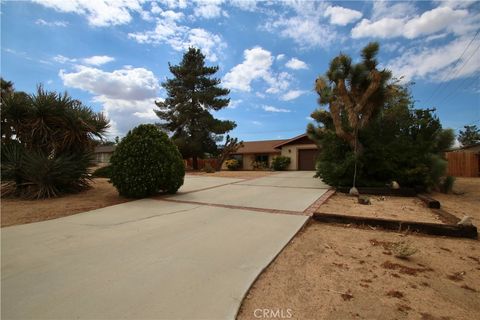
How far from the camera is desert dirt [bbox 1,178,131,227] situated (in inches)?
202

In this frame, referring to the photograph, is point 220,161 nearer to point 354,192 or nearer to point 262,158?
point 262,158

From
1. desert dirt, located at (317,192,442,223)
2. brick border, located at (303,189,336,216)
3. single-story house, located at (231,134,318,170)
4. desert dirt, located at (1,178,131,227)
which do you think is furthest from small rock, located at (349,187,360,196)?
single-story house, located at (231,134,318,170)

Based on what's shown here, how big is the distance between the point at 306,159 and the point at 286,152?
2.13 metres

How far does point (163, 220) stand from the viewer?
500 centimetres

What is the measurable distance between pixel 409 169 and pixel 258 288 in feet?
30.1

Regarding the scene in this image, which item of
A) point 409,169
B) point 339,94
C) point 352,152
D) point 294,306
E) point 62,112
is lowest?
point 294,306

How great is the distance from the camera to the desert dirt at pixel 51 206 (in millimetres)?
5121

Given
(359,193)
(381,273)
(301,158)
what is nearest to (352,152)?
(359,193)

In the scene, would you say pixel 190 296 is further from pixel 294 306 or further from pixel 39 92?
pixel 39 92

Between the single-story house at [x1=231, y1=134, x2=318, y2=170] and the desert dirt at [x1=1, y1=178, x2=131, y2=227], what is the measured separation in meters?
17.4

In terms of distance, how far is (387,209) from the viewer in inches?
248

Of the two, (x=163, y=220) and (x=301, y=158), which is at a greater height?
(x=301, y=158)

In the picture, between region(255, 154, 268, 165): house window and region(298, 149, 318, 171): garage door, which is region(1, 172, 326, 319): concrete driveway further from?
region(255, 154, 268, 165): house window

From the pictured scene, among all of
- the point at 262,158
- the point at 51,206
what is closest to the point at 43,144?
the point at 51,206
